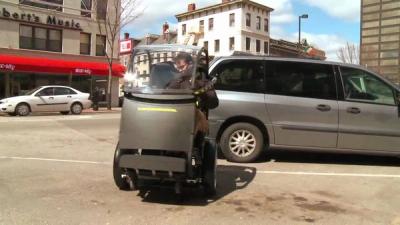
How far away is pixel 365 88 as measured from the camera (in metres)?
9.46

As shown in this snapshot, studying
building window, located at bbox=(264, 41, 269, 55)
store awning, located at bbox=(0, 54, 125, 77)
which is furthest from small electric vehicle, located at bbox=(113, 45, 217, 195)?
building window, located at bbox=(264, 41, 269, 55)

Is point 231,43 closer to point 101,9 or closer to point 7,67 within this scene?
point 101,9

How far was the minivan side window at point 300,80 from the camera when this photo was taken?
31.1 feet

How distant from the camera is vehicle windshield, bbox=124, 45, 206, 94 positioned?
249 inches

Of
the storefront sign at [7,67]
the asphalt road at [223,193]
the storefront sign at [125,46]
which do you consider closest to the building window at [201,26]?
the storefront sign at [125,46]

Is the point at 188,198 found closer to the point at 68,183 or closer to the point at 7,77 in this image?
the point at 68,183

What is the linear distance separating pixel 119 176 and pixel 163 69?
60.3 inches

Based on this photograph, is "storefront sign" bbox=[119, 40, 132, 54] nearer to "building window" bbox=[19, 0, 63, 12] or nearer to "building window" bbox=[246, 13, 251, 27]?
"building window" bbox=[19, 0, 63, 12]

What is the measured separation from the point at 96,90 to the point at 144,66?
98.6ft

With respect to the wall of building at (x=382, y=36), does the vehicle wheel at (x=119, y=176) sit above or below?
below

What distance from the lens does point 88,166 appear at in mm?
8984

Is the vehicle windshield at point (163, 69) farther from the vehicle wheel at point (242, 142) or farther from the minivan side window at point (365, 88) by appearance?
the minivan side window at point (365, 88)

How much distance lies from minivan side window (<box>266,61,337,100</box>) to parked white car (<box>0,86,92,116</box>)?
16063 mm

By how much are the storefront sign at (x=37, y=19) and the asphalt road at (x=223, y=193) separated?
2314 centimetres
